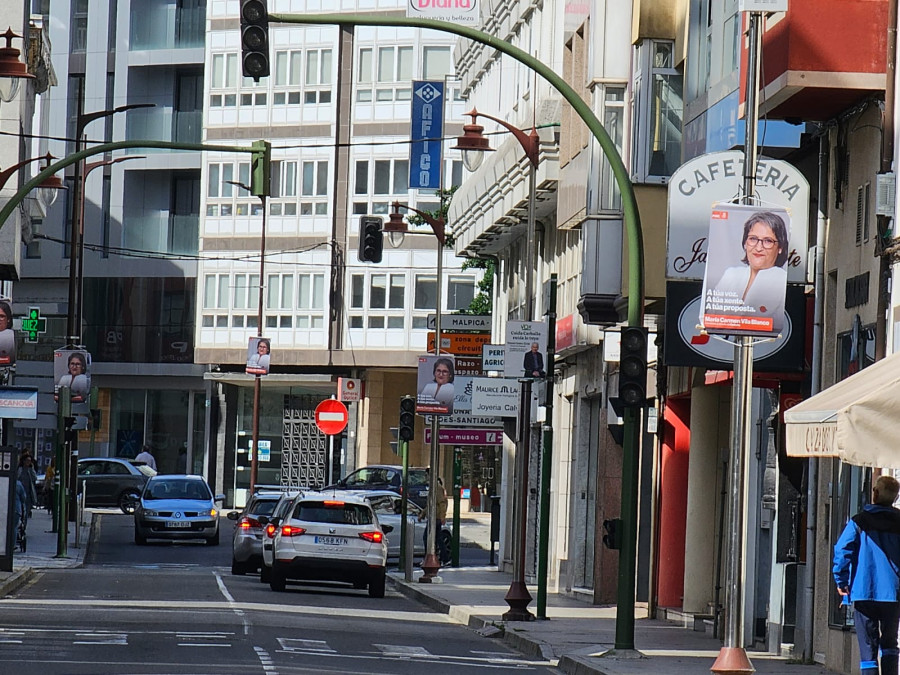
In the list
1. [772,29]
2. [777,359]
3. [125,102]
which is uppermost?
[125,102]

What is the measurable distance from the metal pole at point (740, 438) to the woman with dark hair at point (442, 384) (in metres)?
21.5

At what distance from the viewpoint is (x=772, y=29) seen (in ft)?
63.6

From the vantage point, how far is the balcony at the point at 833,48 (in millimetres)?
18438

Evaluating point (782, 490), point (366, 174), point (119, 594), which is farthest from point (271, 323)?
point (782, 490)

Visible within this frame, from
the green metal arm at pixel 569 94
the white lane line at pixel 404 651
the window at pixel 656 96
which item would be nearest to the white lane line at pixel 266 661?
the white lane line at pixel 404 651

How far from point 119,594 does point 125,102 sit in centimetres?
4529

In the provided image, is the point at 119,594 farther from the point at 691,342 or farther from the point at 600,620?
the point at 691,342

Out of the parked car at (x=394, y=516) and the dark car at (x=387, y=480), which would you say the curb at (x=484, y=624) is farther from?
the dark car at (x=387, y=480)

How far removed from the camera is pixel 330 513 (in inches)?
1212

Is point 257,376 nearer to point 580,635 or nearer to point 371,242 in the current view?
point 371,242

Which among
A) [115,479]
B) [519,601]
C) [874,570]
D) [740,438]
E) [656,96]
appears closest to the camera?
[874,570]

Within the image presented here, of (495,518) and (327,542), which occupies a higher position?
(327,542)

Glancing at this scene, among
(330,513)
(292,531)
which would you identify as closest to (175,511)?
(330,513)

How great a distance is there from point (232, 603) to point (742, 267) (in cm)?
1289
